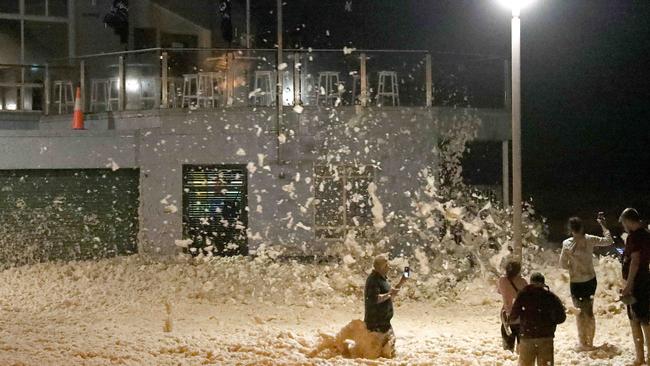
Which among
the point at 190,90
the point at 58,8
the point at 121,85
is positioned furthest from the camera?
the point at 58,8

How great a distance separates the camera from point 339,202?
1590 centimetres

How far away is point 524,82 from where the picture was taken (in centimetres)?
2927

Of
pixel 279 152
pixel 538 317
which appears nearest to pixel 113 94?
pixel 279 152

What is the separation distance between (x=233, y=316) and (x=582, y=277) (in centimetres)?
515

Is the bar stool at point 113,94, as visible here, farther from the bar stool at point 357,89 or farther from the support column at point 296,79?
the bar stool at point 357,89

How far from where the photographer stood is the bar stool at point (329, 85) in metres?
15.8

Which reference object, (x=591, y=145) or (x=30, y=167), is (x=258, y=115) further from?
(x=591, y=145)

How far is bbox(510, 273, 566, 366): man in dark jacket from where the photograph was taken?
7.29 metres

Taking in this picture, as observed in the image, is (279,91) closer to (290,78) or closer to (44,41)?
(290,78)

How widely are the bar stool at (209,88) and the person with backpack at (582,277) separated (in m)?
8.73

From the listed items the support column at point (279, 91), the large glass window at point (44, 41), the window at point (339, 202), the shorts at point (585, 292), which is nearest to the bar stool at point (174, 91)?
the support column at point (279, 91)

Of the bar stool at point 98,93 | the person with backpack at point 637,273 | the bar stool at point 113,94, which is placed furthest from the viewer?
the bar stool at point 98,93

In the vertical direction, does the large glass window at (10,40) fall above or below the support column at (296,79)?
above

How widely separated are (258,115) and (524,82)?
53.7 feet
